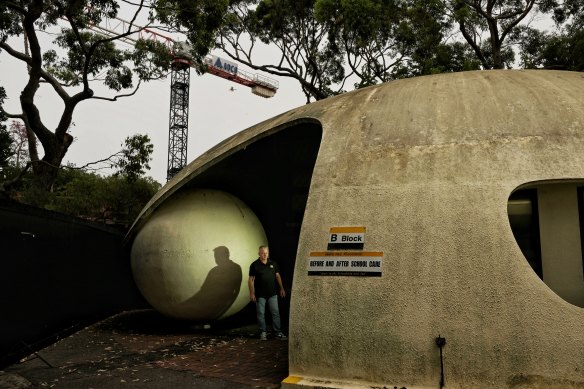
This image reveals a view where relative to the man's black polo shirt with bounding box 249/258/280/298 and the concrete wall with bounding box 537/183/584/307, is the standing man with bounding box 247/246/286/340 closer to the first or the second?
the man's black polo shirt with bounding box 249/258/280/298

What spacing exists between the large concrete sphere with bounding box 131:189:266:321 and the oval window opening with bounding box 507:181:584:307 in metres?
5.38

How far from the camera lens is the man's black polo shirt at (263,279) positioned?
9.06 meters

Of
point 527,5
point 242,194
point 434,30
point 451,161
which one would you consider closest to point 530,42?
point 527,5

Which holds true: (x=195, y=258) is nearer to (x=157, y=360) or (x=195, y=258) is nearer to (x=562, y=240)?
(x=157, y=360)

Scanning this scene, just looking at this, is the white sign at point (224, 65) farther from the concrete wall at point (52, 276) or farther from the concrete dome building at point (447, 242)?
the concrete dome building at point (447, 242)

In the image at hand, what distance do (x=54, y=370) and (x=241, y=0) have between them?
22410 mm

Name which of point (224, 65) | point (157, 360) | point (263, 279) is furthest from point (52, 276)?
point (224, 65)

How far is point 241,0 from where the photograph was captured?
25.4 m

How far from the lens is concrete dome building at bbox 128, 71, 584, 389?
520 cm

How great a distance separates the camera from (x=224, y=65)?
203 feet

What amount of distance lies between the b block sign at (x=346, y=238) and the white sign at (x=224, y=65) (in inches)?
2284

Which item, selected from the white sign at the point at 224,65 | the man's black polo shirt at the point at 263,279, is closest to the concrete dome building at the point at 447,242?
the man's black polo shirt at the point at 263,279

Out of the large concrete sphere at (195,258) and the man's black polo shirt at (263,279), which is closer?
the man's black polo shirt at (263,279)

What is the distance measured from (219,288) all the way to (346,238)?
427 centimetres
